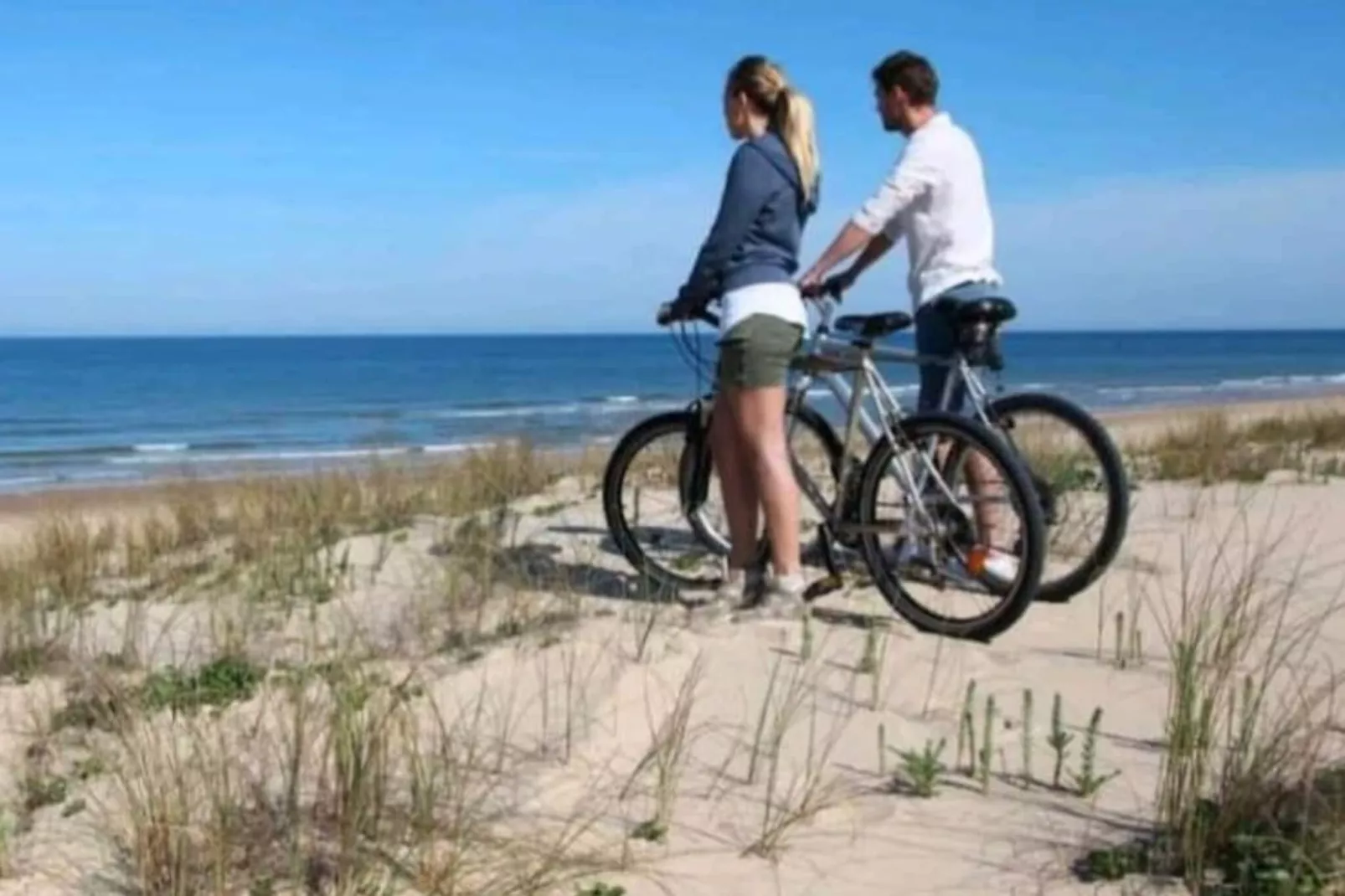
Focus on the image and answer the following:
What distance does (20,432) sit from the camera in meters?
30.4

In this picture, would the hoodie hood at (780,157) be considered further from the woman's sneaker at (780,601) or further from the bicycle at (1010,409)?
the woman's sneaker at (780,601)

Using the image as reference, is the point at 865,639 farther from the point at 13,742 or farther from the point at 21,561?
the point at 21,561

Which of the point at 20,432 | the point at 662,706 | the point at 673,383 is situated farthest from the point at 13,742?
the point at 673,383

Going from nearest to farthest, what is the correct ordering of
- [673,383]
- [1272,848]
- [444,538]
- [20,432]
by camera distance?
[1272,848] → [444,538] → [20,432] → [673,383]

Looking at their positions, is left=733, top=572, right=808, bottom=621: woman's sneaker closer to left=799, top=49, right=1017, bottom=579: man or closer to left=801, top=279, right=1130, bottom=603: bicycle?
left=801, top=279, right=1130, bottom=603: bicycle

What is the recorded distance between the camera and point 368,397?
4425 cm

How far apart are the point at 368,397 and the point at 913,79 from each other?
131ft

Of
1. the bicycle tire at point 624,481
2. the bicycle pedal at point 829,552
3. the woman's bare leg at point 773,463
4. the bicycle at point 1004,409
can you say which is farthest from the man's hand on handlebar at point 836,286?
the bicycle pedal at point 829,552

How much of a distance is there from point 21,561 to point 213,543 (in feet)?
2.95

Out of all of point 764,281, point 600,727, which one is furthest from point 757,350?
point 600,727

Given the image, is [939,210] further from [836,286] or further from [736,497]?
[736,497]

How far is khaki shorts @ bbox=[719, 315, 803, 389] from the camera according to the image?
5254 mm

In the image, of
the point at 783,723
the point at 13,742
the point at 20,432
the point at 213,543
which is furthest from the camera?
the point at 20,432

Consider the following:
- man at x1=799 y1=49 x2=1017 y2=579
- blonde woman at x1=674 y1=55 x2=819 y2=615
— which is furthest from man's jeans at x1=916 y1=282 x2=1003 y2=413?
blonde woman at x1=674 y1=55 x2=819 y2=615
